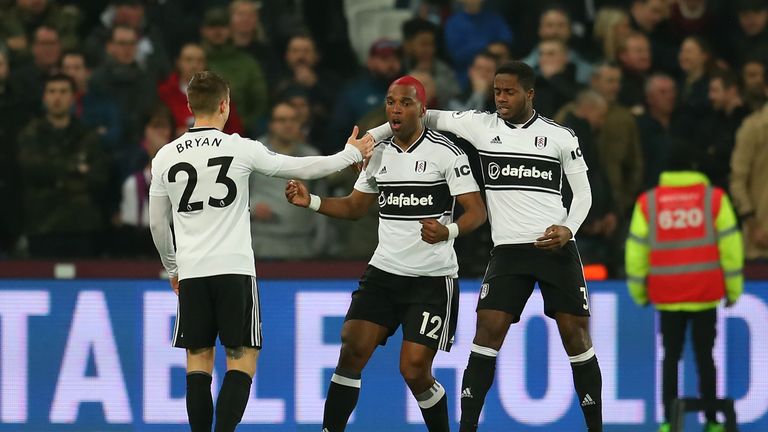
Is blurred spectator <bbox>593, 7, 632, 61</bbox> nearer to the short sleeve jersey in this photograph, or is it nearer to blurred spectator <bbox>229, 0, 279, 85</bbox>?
blurred spectator <bbox>229, 0, 279, 85</bbox>

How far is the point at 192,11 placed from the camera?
48.4ft

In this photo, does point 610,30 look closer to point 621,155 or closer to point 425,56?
point 425,56

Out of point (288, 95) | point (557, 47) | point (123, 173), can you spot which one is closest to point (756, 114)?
point (557, 47)

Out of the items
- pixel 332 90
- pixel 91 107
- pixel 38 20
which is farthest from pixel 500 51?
pixel 38 20

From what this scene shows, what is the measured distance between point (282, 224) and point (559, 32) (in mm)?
3193

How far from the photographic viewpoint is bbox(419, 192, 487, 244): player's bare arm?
28.1ft

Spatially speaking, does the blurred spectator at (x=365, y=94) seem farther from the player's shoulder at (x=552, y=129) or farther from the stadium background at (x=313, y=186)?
the player's shoulder at (x=552, y=129)

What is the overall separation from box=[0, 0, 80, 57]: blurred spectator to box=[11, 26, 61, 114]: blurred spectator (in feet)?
0.97

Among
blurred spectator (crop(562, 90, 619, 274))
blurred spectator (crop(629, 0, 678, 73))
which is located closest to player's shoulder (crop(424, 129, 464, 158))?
blurred spectator (crop(562, 90, 619, 274))

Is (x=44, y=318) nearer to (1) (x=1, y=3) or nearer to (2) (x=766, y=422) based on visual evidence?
(1) (x=1, y=3)

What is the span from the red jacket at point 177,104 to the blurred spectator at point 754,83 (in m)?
4.19

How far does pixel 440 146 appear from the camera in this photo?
8.94 m

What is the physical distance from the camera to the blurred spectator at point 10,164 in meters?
12.4

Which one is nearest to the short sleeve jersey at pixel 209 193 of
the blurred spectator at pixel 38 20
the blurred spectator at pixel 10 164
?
the blurred spectator at pixel 10 164
